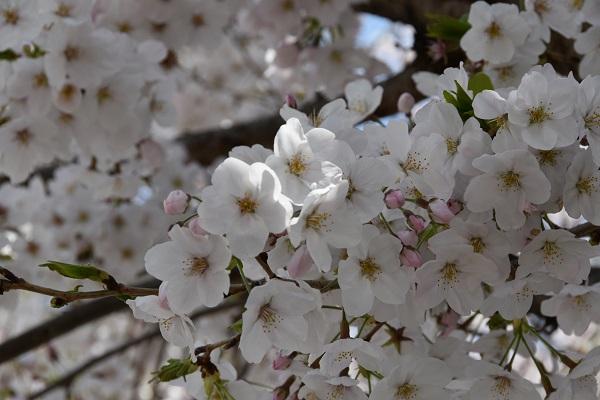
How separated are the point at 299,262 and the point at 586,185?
1.60ft

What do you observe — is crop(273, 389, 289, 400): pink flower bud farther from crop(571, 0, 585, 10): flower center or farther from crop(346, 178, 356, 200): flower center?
crop(571, 0, 585, 10): flower center

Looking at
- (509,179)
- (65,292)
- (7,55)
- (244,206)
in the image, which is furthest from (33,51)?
(509,179)

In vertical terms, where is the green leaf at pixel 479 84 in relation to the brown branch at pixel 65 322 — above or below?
above

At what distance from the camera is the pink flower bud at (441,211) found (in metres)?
1.25

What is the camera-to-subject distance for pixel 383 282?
125 centimetres

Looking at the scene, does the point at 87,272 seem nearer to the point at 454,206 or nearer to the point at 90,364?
the point at 454,206

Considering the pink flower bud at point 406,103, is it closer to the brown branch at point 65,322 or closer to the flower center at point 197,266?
the flower center at point 197,266

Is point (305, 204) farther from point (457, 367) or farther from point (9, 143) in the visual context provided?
point (9, 143)

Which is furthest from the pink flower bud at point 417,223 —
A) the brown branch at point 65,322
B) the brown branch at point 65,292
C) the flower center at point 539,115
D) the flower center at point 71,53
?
the brown branch at point 65,322

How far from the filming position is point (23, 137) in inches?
83.4

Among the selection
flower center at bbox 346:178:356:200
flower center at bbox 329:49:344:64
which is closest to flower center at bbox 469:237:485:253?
flower center at bbox 346:178:356:200

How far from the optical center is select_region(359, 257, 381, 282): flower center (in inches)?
48.2

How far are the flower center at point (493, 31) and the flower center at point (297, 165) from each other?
0.75 meters

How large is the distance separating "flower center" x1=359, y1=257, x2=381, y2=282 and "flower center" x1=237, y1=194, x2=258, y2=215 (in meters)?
0.21
